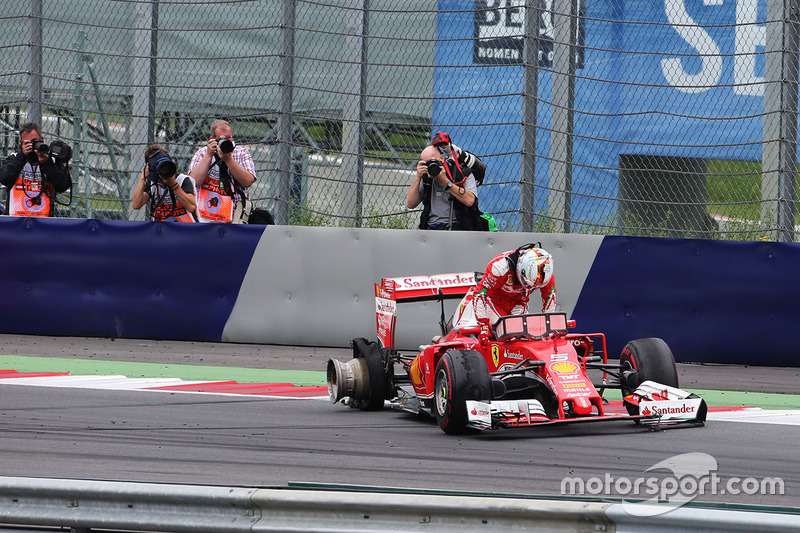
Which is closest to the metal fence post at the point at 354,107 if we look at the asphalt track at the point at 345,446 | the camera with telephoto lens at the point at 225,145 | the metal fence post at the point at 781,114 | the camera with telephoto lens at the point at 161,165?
the camera with telephoto lens at the point at 225,145

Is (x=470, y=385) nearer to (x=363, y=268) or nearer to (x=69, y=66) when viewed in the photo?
(x=363, y=268)

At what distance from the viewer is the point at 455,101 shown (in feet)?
34.8

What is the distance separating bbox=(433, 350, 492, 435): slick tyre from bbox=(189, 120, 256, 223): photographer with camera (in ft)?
15.4

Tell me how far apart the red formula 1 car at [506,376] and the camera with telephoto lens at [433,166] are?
2.10 metres

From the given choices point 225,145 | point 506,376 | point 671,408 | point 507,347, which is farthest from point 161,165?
point 671,408

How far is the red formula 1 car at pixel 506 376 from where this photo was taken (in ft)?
22.4

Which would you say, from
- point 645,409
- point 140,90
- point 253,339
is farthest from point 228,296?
point 645,409

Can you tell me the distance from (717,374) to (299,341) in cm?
380

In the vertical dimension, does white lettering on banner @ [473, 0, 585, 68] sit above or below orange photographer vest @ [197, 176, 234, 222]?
above

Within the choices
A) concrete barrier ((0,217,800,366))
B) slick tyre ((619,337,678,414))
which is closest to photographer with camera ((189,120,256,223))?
concrete barrier ((0,217,800,366))

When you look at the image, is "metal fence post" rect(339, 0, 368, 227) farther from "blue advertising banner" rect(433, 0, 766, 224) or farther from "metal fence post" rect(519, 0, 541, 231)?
"metal fence post" rect(519, 0, 541, 231)

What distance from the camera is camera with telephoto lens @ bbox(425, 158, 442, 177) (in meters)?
10.1

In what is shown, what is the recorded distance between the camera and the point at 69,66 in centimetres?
1164

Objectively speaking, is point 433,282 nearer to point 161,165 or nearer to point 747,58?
point 161,165
